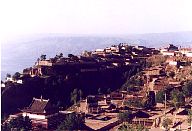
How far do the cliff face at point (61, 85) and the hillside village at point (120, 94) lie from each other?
0.22 ft

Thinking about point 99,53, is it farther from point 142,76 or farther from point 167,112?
point 167,112

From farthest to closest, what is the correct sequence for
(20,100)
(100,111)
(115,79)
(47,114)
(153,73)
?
(115,79) → (153,73) → (20,100) → (100,111) → (47,114)

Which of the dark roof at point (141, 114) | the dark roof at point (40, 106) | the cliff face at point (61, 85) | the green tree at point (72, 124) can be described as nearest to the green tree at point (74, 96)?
the cliff face at point (61, 85)

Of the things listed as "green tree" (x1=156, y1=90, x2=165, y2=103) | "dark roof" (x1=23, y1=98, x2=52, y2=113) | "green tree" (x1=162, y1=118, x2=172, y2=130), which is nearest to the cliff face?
"dark roof" (x1=23, y1=98, x2=52, y2=113)

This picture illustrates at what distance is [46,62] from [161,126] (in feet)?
35.9

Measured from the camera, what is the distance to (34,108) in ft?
52.6

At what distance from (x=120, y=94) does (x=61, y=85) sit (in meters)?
3.57

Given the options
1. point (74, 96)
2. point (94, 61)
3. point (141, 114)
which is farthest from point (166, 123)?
point (94, 61)

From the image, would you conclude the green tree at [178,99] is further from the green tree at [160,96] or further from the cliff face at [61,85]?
the cliff face at [61,85]

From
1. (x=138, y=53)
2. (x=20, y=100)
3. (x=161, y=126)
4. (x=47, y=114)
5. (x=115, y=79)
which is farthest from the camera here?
(x=138, y=53)

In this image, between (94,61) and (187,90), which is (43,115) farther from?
(94,61)

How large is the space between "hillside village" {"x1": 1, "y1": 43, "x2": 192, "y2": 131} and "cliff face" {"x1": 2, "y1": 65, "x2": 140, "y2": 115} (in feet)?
0.22

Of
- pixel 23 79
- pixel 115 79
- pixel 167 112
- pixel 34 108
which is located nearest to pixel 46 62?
pixel 23 79

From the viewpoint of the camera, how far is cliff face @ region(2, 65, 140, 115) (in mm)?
20062
